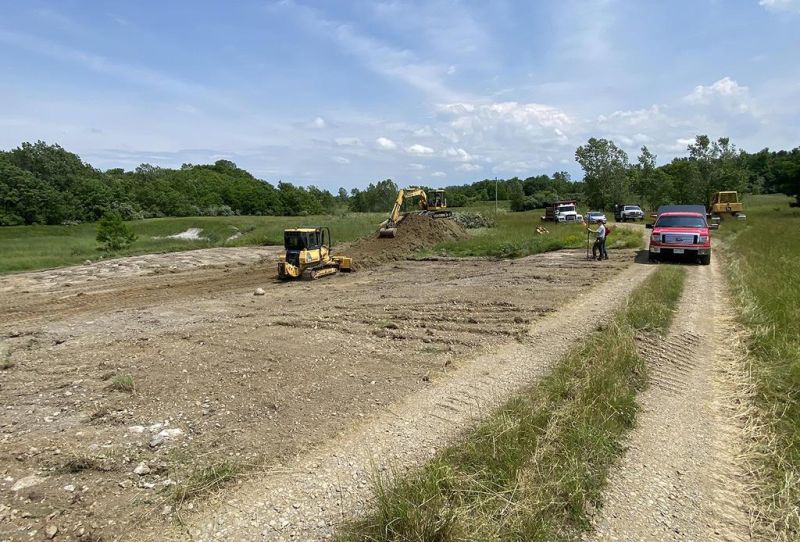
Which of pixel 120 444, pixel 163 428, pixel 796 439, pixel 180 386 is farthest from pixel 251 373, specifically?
pixel 796 439

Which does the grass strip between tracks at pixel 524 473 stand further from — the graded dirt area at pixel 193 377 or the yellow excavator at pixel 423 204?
the yellow excavator at pixel 423 204

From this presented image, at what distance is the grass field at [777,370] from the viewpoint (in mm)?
3469

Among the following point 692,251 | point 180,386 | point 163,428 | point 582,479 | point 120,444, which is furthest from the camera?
point 692,251

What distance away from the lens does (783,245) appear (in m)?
16.8

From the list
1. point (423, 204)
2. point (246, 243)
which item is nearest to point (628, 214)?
point (423, 204)

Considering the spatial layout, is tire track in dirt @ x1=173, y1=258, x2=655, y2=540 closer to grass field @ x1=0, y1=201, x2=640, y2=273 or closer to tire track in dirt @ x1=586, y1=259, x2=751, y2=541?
tire track in dirt @ x1=586, y1=259, x2=751, y2=541

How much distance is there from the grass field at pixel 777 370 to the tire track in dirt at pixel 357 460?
2.41 m

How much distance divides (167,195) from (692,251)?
274 feet

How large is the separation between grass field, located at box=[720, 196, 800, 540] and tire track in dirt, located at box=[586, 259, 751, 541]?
206 mm

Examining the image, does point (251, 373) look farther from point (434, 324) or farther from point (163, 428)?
point (434, 324)

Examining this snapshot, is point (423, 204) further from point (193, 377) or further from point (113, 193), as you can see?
point (113, 193)

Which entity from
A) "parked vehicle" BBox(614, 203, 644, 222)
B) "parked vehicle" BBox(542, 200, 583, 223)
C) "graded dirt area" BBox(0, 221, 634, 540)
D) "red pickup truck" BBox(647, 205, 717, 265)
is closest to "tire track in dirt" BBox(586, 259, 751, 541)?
"graded dirt area" BBox(0, 221, 634, 540)

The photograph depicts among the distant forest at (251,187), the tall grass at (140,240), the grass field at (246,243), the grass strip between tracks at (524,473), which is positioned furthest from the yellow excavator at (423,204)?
the distant forest at (251,187)

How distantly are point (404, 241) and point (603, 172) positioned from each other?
50.3 m
